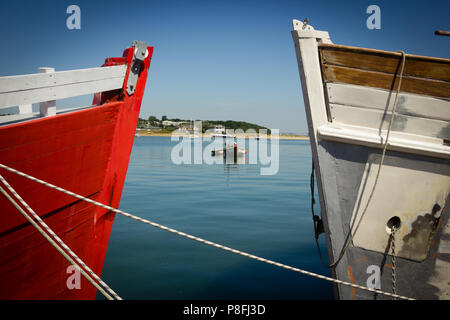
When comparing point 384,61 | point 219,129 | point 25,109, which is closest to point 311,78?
point 384,61

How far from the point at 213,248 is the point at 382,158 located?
5337mm

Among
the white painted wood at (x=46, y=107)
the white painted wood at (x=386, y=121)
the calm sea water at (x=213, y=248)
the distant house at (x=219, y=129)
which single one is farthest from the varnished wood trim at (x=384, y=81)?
the distant house at (x=219, y=129)

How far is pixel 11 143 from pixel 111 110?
3.14ft

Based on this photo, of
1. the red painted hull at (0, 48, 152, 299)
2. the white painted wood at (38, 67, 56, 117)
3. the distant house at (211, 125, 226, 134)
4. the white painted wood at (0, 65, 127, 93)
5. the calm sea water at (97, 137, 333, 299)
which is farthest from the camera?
the distant house at (211, 125, 226, 134)

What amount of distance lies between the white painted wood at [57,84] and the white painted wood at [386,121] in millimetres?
2191

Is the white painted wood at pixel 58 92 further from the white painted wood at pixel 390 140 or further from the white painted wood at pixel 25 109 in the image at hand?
the white painted wood at pixel 390 140

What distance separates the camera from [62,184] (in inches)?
116

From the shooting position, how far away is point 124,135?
3.54 m

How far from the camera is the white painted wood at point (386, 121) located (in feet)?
10.3

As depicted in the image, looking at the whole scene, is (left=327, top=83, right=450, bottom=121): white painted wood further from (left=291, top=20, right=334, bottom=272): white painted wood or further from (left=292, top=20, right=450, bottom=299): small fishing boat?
(left=291, top=20, right=334, bottom=272): white painted wood

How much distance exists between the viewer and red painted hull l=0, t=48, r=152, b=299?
264 centimetres

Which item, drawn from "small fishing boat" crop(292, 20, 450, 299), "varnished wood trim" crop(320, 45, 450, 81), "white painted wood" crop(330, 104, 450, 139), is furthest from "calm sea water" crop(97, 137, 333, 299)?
"varnished wood trim" crop(320, 45, 450, 81)

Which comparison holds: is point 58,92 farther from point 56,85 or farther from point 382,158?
point 382,158
